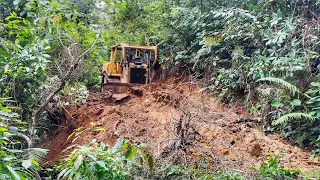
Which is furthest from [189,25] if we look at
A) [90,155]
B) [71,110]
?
[90,155]

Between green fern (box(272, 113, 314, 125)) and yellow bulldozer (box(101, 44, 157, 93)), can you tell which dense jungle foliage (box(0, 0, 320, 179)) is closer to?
green fern (box(272, 113, 314, 125))

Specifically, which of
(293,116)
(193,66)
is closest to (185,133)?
(293,116)

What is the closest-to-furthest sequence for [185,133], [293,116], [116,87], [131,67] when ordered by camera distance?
[185,133] < [293,116] < [116,87] < [131,67]

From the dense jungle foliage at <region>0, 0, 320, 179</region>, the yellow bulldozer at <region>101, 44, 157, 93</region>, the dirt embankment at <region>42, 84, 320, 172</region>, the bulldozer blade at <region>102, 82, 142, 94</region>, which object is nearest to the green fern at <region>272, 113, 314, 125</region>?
the dense jungle foliage at <region>0, 0, 320, 179</region>

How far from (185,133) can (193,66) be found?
475cm

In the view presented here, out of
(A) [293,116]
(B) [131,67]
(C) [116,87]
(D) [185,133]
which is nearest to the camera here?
(D) [185,133]

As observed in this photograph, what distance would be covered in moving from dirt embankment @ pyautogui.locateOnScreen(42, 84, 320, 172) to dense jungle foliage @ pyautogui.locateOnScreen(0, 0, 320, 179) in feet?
1.10

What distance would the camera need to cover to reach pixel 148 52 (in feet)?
34.1

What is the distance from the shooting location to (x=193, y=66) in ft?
30.5

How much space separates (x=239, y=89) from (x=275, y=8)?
6.36ft

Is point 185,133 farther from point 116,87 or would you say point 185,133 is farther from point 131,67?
point 131,67

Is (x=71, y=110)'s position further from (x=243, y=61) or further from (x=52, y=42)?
(x=243, y=61)

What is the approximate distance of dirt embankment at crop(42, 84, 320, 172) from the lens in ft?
15.4

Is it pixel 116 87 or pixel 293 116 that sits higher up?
pixel 293 116
